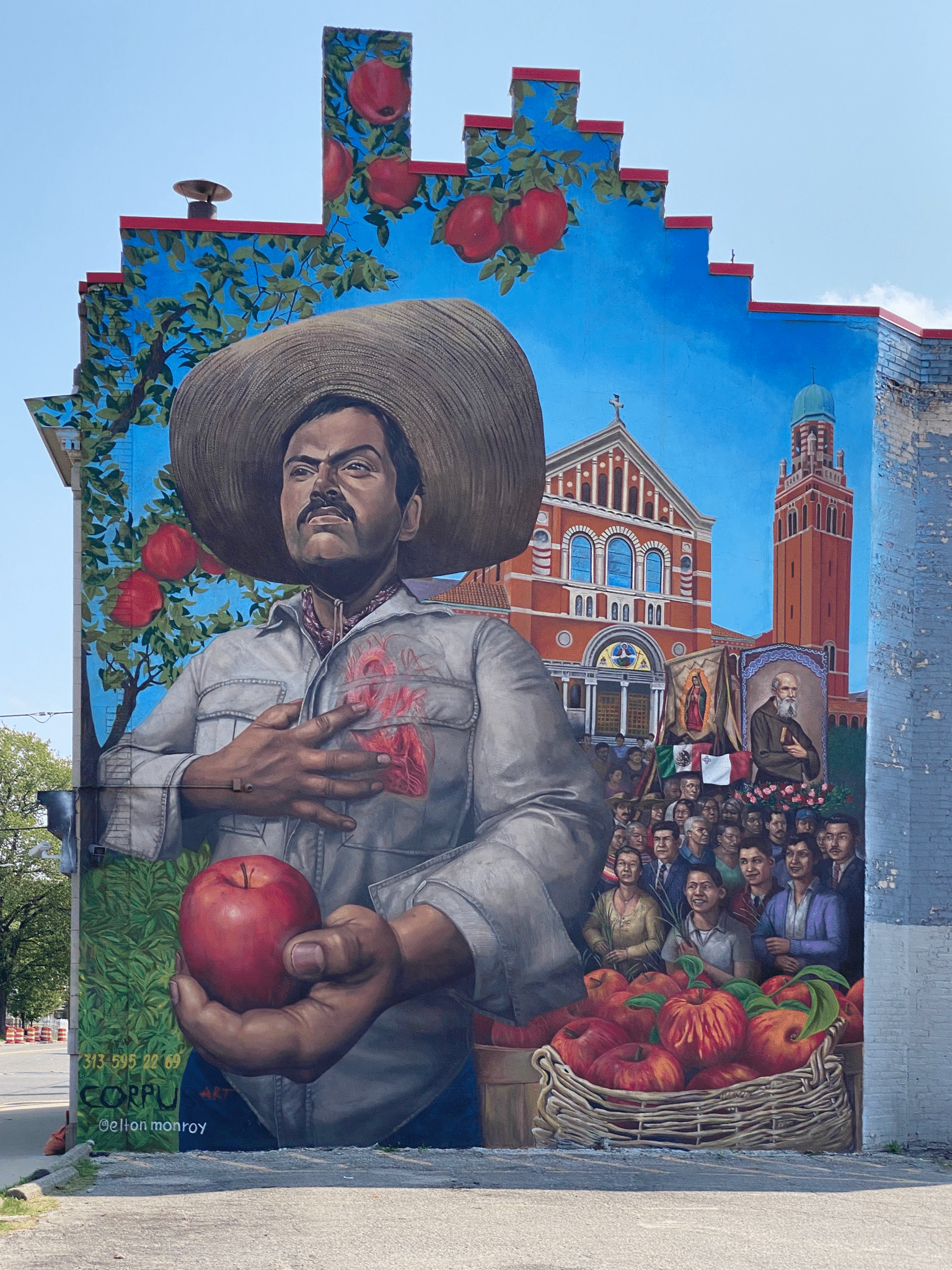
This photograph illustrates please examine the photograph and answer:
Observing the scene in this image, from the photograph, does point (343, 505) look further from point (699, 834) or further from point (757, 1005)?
point (757, 1005)

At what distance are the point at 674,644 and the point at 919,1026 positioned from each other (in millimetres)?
4629

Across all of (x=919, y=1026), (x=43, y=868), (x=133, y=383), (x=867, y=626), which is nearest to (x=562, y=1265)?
(x=919, y=1026)

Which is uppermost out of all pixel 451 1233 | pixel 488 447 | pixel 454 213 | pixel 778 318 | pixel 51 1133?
pixel 454 213

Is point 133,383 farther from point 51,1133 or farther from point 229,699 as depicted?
point 51,1133

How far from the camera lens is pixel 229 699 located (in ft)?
48.4

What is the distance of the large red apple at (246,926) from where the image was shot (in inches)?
553

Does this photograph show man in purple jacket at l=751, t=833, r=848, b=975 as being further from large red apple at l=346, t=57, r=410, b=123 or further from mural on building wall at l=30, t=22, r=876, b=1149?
large red apple at l=346, t=57, r=410, b=123

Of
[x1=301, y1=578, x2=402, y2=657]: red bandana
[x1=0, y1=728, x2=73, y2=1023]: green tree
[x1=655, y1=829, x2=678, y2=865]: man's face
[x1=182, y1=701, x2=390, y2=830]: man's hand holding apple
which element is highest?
[x1=301, y1=578, x2=402, y2=657]: red bandana

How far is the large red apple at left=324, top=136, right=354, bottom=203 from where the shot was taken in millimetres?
15375

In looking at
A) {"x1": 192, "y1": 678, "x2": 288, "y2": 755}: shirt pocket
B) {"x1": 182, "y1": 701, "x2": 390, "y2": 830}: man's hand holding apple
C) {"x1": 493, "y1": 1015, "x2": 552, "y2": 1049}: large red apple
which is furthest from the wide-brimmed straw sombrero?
{"x1": 493, "y1": 1015, "x2": 552, "y2": 1049}: large red apple

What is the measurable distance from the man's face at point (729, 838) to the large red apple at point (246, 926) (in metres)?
4.07

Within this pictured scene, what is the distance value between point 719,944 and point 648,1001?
0.91 meters

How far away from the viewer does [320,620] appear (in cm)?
1484

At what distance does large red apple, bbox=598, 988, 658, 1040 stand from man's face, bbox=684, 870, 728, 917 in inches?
44.8
